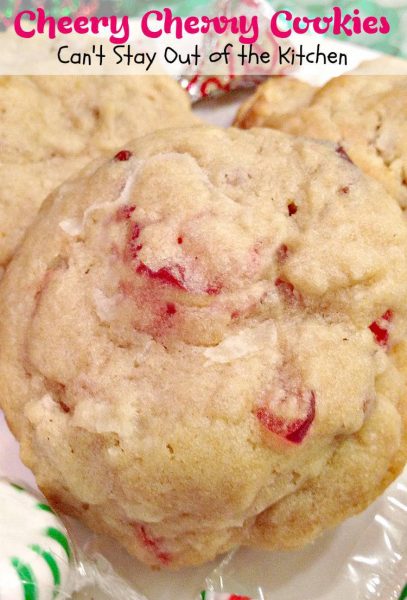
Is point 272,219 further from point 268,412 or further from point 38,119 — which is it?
point 38,119

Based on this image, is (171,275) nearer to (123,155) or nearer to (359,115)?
(123,155)

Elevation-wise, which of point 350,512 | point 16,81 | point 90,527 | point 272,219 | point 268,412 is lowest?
point 90,527

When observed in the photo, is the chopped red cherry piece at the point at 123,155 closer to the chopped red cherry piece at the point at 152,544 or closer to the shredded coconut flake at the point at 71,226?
the shredded coconut flake at the point at 71,226

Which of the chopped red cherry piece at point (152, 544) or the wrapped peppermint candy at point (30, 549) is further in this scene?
the chopped red cherry piece at point (152, 544)

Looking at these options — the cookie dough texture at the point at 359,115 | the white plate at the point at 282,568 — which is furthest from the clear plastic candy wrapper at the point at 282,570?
the cookie dough texture at the point at 359,115

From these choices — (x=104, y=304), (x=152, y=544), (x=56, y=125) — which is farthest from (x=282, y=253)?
(x=56, y=125)

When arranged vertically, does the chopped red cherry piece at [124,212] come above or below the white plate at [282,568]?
above

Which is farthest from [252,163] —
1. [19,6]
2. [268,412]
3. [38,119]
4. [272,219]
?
[19,6]
